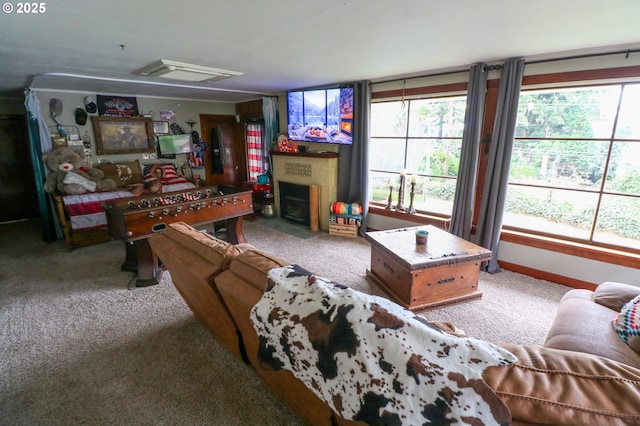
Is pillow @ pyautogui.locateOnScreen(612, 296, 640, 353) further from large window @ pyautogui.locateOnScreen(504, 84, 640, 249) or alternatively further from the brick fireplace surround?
the brick fireplace surround

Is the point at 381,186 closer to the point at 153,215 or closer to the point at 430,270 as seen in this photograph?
the point at 430,270

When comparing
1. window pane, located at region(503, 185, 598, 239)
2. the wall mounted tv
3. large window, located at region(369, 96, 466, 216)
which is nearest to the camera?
window pane, located at region(503, 185, 598, 239)

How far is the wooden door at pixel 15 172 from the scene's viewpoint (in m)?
5.16

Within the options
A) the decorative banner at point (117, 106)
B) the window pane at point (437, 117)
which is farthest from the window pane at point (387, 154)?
the decorative banner at point (117, 106)

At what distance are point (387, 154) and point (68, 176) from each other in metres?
4.64

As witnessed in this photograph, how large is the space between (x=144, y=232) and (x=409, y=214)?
10.6 ft

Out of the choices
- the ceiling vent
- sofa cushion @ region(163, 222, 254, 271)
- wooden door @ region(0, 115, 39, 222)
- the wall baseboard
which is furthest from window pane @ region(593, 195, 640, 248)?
wooden door @ region(0, 115, 39, 222)

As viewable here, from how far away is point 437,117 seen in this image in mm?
3830

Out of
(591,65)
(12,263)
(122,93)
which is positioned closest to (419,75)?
(591,65)

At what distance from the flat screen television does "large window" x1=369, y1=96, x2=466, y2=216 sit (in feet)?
12.7

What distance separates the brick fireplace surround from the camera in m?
4.71

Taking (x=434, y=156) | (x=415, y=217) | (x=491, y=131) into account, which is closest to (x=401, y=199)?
(x=415, y=217)

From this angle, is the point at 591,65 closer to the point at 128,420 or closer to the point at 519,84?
the point at 519,84

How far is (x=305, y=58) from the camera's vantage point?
2863mm
